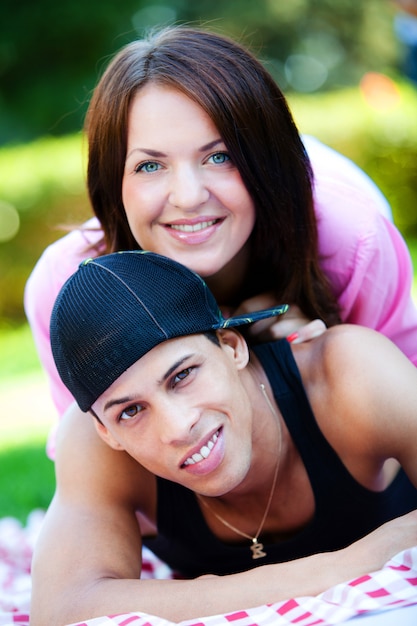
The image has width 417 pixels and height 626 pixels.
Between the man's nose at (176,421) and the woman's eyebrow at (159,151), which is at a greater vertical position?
the woman's eyebrow at (159,151)

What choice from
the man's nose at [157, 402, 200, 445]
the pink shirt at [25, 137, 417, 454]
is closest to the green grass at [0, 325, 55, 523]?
the pink shirt at [25, 137, 417, 454]

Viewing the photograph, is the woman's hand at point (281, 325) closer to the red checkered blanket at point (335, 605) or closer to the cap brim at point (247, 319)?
the cap brim at point (247, 319)

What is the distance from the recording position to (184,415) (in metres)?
2.57

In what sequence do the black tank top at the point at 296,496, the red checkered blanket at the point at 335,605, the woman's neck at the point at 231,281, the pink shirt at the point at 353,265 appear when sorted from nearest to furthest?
the red checkered blanket at the point at 335,605, the black tank top at the point at 296,496, the woman's neck at the point at 231,281, the pink shirt at the point at 353,265

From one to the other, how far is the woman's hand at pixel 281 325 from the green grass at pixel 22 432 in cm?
187

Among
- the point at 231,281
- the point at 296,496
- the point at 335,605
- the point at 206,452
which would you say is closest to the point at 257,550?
the point at 296,496

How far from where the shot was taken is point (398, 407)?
2.74m

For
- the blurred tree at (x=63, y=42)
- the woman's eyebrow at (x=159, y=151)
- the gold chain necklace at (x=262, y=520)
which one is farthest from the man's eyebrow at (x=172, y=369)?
the blurred tree at (x=63, y=42)

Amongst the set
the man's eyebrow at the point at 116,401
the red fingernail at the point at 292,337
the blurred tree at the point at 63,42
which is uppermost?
the blurred tree at the point at 63,42

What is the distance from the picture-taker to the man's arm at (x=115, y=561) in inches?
98.2

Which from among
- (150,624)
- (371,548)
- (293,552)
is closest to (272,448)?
(293,552)

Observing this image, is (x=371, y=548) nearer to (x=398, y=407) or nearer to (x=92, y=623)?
(x=398, y=407)

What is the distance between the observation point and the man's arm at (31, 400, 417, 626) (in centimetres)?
249

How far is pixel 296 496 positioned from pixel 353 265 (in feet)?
3.37
